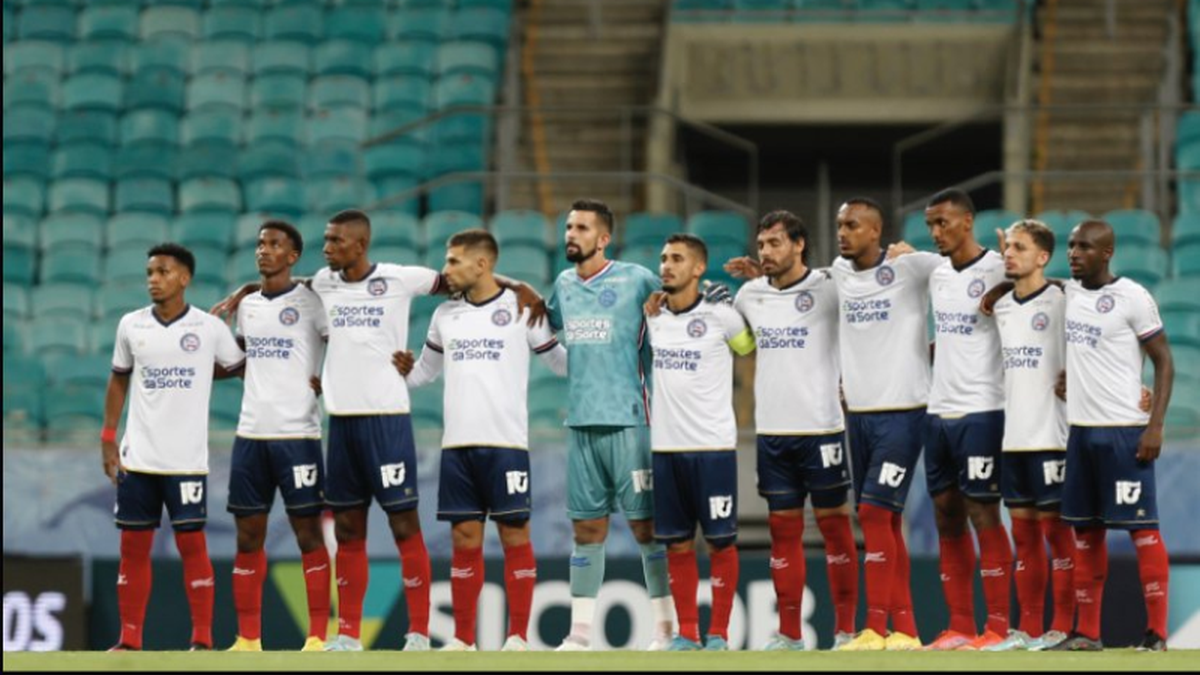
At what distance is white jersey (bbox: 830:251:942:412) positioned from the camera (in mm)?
9516

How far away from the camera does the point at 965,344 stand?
9.52 metres

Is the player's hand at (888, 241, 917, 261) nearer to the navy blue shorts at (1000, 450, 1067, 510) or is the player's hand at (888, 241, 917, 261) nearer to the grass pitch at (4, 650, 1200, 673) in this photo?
the navy blue shorts at (1000, 450, 1067, 510)

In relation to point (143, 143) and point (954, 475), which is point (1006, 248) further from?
point (143, 143)

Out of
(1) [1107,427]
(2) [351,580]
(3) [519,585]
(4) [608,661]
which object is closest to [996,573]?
(1) [1107,427]

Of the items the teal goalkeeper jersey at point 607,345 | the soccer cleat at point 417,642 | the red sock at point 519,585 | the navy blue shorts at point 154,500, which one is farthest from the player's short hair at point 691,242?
the navy blue shorts at point 154,500

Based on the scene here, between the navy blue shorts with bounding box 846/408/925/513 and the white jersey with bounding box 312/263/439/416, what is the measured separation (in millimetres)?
2235

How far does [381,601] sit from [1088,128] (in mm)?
9222

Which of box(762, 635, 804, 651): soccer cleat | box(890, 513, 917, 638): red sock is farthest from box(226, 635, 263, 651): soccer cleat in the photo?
box(890, 513, 917, 638): red sock

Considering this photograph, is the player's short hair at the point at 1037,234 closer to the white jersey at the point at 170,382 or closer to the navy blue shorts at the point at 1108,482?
the navy blue shorts at the point at 1108,482

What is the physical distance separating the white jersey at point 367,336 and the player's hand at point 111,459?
1.17 meters

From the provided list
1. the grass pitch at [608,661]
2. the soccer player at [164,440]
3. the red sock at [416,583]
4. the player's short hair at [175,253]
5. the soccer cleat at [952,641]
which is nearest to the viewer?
the grass pitch at [608,661]

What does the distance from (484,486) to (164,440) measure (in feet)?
5.50

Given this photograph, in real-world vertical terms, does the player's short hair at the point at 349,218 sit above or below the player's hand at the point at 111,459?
above

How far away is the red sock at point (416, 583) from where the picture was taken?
9820mm
